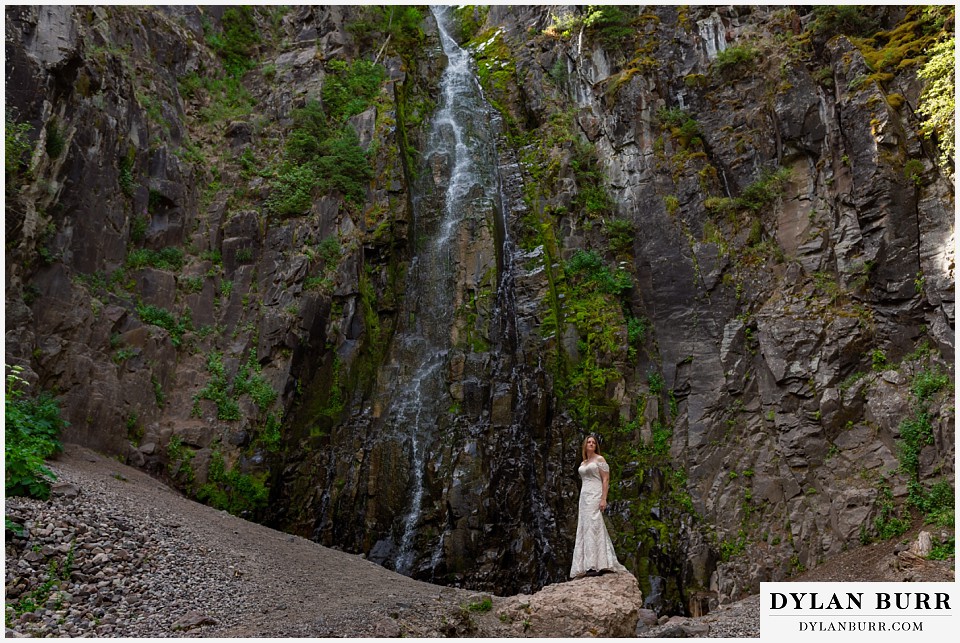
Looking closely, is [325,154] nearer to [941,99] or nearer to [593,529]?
[593,529]

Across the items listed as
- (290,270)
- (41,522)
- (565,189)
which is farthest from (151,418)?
(565,189)

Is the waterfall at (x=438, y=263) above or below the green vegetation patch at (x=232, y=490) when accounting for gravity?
above

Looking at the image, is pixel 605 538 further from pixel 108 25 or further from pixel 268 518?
pixel 108 25

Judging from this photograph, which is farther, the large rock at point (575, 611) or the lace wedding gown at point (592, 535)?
the lace wedding gown at point (592, 535)

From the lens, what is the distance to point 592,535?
33.2 ft

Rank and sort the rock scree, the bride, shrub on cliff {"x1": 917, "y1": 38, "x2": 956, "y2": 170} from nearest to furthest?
the rock scree → the bride → shrub on cliff {"x1": 917, "y1": 38, "x2": 956, "y2": 170}


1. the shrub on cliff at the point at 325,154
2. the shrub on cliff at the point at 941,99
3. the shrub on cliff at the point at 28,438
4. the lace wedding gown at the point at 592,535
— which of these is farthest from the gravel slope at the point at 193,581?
the shrub on cliff at the point at 325,154

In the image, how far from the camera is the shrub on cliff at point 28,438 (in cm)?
979

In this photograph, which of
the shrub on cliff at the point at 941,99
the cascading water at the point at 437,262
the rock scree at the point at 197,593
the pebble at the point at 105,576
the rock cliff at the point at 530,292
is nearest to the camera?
the pebble at the point at 105,576

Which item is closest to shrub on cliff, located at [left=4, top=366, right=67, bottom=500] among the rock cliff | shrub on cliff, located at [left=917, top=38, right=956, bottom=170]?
the rock cliff

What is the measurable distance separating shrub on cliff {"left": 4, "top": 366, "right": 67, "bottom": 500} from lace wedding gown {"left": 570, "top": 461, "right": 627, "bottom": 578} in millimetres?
8558

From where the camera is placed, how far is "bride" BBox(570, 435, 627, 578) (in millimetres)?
10000

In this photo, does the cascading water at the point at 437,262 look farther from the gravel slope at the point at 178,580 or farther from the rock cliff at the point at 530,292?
the gravel slope at the point at 178,580

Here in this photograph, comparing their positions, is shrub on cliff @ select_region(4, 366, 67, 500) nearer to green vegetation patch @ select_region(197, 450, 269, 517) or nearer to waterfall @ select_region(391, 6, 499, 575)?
green vegetation patch @ select_region(197, 450, 269, 517)
